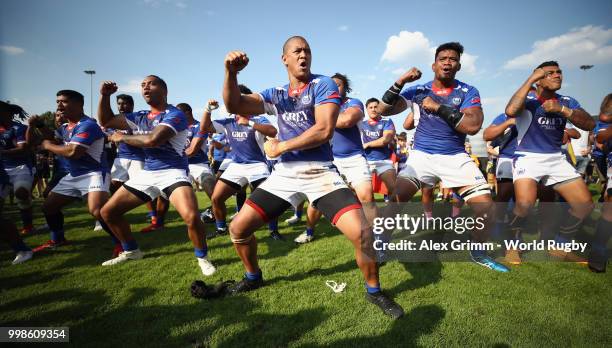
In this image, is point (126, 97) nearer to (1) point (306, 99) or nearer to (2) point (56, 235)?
(2) point (56, 235)

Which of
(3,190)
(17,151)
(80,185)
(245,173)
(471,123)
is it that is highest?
(471,123)

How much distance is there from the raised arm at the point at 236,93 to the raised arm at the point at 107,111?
2852 mm

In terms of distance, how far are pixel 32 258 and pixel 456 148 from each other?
764cm

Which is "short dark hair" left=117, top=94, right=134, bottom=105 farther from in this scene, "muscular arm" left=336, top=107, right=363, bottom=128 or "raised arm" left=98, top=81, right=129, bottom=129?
"muscular arm" left=336, top=107, right=363, bottom=128

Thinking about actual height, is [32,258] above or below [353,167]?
below

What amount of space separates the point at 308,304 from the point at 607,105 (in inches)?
243

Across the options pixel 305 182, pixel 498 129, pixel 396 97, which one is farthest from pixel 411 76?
pixel 498 129

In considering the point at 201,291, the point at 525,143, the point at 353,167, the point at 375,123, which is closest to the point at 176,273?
the point at 201,291

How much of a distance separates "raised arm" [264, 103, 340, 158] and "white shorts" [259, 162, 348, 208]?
400 mm

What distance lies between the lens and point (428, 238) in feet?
20.0

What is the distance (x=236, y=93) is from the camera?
3.20 metres

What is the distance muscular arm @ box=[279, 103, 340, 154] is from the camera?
293 cm

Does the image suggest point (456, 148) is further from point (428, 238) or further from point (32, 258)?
A: point (32, 258)

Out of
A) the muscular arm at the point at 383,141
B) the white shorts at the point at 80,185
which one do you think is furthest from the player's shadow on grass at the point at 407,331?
the white shorts at the point at 80,185
